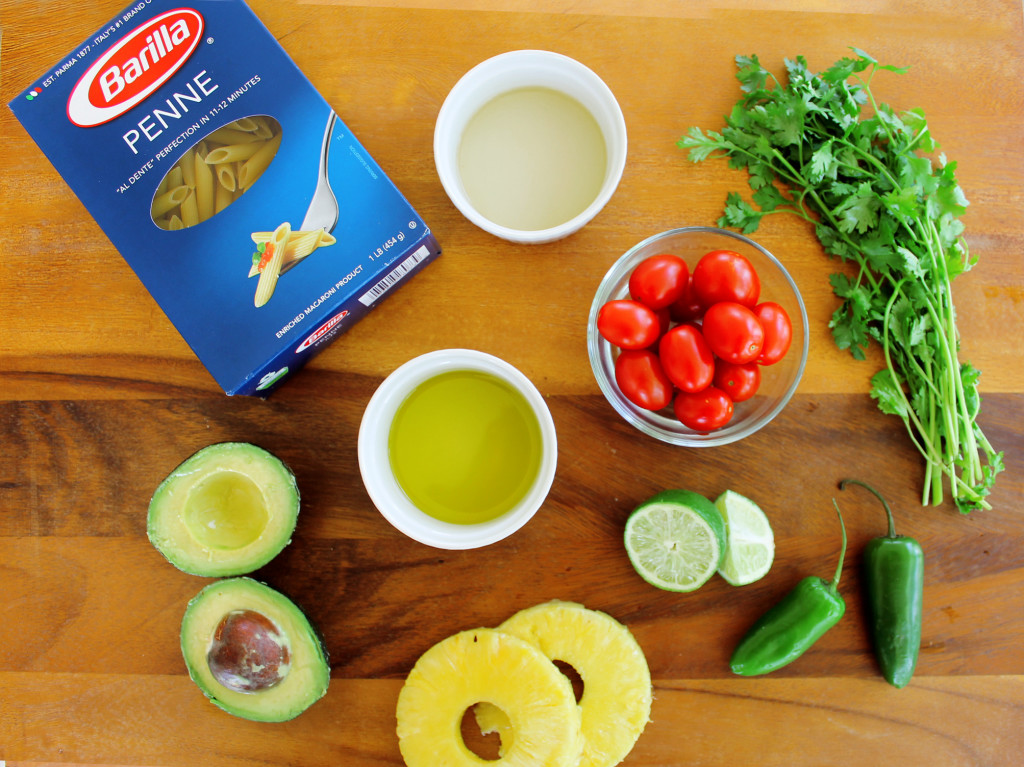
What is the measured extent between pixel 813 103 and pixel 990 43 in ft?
1.20

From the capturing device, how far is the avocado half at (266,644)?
0.96 m

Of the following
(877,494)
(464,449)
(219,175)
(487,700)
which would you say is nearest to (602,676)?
(487,700)

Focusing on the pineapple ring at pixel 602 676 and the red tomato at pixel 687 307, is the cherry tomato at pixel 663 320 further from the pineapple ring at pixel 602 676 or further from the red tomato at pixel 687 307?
the pineapple ring at pixel 602 676

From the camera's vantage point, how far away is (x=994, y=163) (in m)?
1.09

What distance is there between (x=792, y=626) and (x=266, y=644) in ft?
2.62

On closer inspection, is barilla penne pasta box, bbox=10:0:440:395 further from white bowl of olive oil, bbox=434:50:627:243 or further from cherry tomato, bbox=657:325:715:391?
cherry tomato, bbox=657:325:715:391

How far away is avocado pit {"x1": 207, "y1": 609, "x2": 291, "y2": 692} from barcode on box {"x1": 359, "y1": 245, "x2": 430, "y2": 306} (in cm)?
50

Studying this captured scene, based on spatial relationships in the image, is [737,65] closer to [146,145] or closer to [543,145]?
[543,145]

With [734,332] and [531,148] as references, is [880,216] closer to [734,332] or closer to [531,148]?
[734,332]

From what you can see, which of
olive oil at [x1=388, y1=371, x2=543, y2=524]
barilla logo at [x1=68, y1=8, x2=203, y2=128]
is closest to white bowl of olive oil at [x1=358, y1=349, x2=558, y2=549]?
olive oil at [x1=388, y1=371, x2=543, y2=524]

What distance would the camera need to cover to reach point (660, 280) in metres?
0.92

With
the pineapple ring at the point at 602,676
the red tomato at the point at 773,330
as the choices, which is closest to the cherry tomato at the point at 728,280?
the red tomato at the point at 773,330

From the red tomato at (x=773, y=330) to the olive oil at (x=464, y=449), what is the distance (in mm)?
356

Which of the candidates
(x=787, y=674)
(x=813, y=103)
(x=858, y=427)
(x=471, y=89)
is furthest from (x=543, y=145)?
(x=787, y=674)
